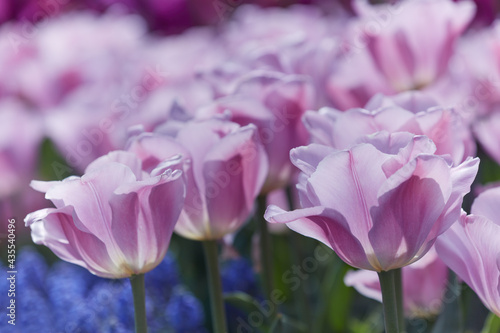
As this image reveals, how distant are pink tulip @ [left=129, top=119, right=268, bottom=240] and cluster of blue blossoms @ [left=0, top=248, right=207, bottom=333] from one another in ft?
0.49

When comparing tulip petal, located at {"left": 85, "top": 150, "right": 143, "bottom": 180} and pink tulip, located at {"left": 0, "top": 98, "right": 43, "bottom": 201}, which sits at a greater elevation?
tulip petal, located at {"left": 85, "top": 150, "right": 143, "bottom": 180}

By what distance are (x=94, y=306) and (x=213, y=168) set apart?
0.25 m

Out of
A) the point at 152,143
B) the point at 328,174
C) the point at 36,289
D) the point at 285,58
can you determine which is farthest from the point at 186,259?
the point at 328,174

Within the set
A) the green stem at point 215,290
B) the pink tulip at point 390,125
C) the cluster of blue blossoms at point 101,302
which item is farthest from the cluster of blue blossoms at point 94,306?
the pink tulip at point 390,125

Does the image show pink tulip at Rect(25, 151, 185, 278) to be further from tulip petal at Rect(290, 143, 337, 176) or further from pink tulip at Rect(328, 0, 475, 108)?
pink tulip at Rect(328, 0, 475, 108)

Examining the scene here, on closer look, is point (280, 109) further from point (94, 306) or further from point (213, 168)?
point (94, 306)

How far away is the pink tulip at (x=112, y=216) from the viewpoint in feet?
1.55

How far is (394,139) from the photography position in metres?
0.46

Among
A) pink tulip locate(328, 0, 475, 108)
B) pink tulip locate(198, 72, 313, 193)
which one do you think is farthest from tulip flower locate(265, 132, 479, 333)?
pink tulip locate(328, 0, 475, 108)

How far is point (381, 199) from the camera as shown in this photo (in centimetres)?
43

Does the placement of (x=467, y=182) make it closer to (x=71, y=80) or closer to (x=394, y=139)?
(x=394, y=139)

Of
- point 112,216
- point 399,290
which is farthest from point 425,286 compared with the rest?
point 112,216

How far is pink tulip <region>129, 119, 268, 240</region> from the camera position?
54 cm

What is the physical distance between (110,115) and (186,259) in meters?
0.22
